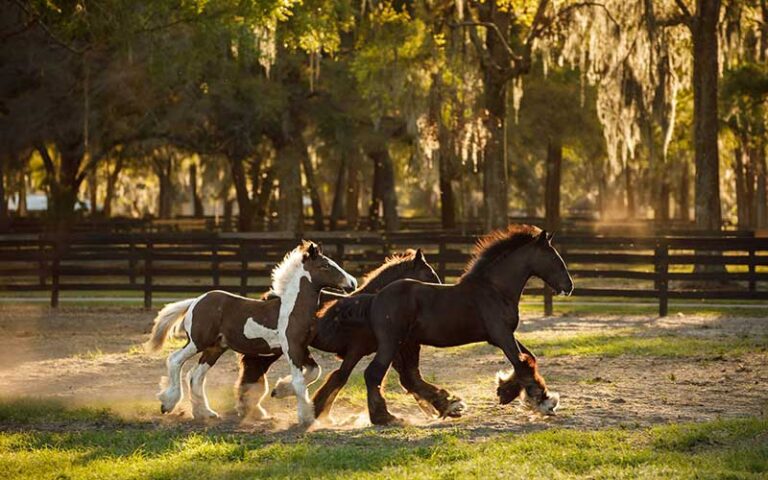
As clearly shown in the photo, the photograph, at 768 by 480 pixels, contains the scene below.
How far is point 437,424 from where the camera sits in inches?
379

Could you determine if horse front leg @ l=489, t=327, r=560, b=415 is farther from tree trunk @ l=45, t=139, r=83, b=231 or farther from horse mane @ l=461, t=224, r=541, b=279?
tree trunk @ l=45, t=139, r=83, b=231

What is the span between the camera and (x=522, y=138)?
36.9m

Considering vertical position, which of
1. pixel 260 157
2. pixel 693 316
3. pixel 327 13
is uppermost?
pixel 327 13

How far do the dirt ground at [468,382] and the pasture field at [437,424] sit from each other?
3 cm

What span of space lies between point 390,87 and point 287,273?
55.6ft

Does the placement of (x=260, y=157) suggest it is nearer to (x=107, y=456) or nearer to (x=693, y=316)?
(x=693, y=316)

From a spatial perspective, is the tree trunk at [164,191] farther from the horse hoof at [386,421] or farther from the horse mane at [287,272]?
the horse hoof at [386,421]

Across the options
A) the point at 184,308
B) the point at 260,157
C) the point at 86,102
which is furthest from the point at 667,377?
the point at 260,157

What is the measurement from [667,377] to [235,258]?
1170cm

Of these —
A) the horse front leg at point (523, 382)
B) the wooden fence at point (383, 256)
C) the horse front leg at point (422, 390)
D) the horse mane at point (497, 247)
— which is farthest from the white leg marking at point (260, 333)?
the wooden fence at point (383, 256)

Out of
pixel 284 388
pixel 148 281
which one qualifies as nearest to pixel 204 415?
pixel 284 388

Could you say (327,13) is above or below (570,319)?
above

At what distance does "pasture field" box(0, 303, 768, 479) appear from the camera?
768cm

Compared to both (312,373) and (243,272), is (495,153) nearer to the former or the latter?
(243,272)
